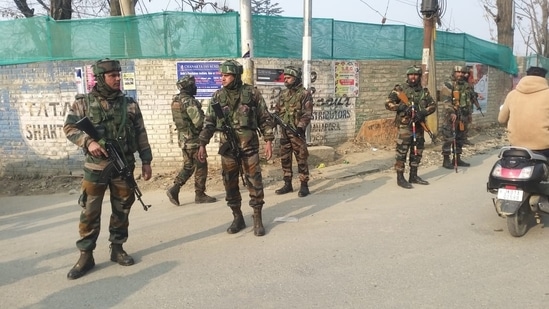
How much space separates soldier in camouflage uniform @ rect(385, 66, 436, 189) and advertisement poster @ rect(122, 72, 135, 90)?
4855 millimetres

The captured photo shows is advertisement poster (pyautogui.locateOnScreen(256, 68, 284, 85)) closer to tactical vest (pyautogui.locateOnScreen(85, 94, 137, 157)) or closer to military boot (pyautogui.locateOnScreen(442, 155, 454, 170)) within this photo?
military boot (pyautogui.locateOnScreen(442, 155, 454, 170))

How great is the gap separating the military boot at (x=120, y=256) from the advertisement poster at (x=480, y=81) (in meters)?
12.5

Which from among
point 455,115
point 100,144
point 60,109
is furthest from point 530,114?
point 60,109

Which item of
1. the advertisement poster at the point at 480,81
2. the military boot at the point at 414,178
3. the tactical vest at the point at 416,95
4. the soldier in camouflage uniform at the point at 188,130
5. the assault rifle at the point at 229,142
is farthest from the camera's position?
the advertisement poster at the point at 480,81

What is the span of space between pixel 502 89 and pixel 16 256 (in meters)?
15.6

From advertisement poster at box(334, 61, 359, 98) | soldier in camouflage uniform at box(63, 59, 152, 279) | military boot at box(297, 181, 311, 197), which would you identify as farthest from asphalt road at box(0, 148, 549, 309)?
→ advertisement poster at box(334, 61, 359, 98)

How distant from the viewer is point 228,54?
8312 mm

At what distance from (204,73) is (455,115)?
4834mm

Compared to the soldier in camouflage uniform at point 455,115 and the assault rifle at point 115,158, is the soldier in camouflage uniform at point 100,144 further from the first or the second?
the soldier in camouflage uniform at point 455,115

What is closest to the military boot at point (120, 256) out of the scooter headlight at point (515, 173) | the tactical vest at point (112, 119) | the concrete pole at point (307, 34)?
the tactical vest at point (112, 119)

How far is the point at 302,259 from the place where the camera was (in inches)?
156

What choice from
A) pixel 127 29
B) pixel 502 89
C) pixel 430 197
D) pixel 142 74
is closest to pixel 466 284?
pixel 430 197

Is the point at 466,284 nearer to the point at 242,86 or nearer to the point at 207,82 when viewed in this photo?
the point at 242,86

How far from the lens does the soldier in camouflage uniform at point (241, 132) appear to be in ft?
15.4
